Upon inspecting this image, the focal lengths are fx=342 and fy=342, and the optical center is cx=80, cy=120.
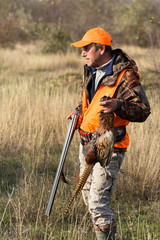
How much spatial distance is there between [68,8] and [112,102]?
46.7 m

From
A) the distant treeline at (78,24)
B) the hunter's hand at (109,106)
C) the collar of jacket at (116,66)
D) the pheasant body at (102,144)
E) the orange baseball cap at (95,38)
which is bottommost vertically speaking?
the pheasant body at (102,144)

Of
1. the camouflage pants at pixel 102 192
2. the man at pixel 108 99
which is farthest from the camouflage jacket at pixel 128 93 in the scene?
the camouflage pants at pixel 102 192

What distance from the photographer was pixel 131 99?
8.07ft

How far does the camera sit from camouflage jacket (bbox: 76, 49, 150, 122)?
238 cm

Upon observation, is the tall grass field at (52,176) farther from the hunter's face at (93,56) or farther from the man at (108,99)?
the hunter's face at (93,56)

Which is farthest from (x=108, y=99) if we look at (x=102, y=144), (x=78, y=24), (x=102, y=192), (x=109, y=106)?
(x=78, y=24)

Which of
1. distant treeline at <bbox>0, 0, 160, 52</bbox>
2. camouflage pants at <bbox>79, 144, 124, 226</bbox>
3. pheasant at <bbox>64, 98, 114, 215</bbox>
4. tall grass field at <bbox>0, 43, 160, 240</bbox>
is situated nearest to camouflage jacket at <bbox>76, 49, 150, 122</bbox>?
pheasant at <bbox>64, 98, 114, 215</bbox>

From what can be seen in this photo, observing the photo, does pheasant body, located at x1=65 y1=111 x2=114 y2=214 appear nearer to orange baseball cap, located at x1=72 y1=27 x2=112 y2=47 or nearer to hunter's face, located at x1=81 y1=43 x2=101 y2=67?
hunter's face, located at x1=81 y1=43 x2=101 y2=67

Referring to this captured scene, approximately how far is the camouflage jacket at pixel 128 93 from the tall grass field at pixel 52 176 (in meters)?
0.60

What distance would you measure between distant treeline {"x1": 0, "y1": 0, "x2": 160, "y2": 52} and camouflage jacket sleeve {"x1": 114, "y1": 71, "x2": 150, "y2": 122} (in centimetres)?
411

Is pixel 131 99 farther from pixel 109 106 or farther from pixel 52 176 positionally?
pixel 52 176

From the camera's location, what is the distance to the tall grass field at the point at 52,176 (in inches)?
127

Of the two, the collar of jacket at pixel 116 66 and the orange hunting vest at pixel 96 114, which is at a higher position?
the collar of jacket at pixel 116 66

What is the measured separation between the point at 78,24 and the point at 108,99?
16801 millimetres
